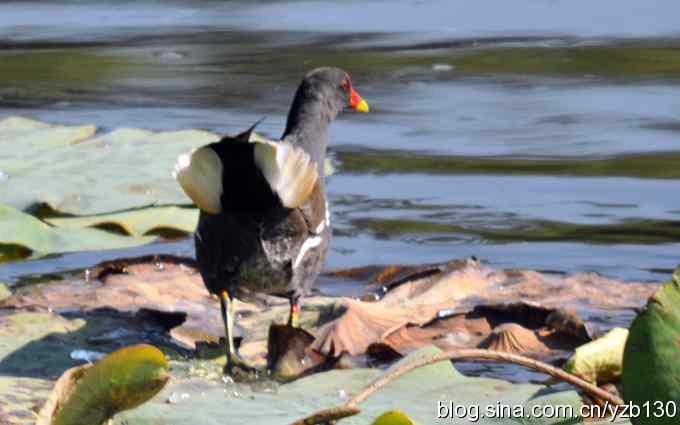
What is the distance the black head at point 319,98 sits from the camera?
4320 millimetres

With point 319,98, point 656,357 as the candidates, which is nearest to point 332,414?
point 656,357

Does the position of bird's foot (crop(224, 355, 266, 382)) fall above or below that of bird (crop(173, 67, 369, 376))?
below

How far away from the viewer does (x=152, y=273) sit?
370 cm

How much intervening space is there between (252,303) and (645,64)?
13.7ft

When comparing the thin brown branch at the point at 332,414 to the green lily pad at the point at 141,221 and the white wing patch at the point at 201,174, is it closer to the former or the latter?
the white wing patch at the point at 201,174

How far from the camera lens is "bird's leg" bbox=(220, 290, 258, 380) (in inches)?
112

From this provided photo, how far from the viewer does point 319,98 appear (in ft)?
14.5

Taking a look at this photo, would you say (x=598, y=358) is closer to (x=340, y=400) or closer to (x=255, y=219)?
(x=340, y=400)

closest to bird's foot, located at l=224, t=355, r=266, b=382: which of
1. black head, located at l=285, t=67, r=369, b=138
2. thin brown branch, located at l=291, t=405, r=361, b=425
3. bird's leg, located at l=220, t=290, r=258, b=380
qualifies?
bird's leg, located at l=220, t=290, r=258, b=380

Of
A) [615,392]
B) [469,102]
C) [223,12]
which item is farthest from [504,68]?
[615,392]

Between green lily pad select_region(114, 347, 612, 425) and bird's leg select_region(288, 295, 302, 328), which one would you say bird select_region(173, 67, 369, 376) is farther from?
green lily pad select_region(114, 347, 612, 425)

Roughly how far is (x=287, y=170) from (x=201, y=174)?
0.19 meters

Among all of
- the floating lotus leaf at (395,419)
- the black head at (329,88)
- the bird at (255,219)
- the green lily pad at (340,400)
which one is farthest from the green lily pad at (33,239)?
the floating lotus leaf at (395,419)

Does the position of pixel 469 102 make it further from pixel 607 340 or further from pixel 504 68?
pixel 607 340
